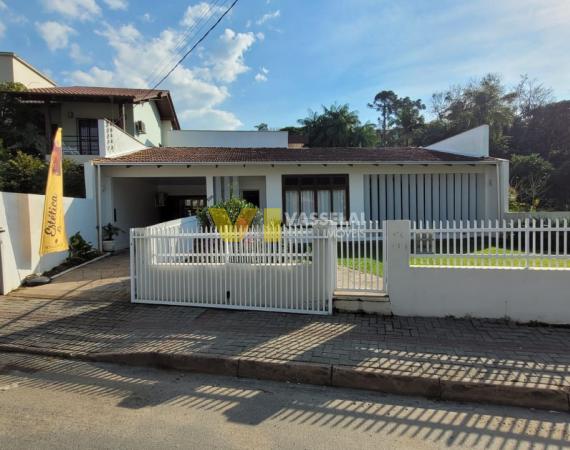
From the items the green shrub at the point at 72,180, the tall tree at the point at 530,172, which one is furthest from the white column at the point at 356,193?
the tall tree at the point at 530,172

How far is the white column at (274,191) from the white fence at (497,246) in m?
9.36

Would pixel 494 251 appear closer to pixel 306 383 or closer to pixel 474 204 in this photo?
pixel 306 383

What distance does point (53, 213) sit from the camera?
868 centimetres

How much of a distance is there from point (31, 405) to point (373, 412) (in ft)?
10.4

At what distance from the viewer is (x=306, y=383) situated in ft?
13.6

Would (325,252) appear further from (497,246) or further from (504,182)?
(504,182)

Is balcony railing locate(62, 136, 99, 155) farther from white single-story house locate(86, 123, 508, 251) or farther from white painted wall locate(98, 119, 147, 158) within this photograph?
white single-story house locate(86, 123, 508, 251)

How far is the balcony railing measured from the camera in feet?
67.1

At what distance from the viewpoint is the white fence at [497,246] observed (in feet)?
18.3

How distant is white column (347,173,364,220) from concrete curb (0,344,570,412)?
1130 cm

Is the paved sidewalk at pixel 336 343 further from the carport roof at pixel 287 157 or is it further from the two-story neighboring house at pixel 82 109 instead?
the two-story neighboring house at pixel 82 109

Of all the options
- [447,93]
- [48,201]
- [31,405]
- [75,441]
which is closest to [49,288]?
[48,201]

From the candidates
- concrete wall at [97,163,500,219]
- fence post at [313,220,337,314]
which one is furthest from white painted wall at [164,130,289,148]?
fence post at [313,220,337,314]

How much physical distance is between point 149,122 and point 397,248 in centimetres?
2125
